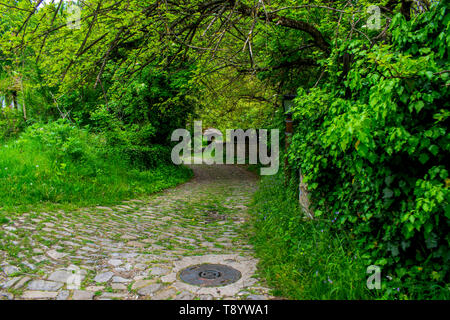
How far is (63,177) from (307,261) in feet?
21.5

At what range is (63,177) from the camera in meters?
8.02

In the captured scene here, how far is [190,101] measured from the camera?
13852mm

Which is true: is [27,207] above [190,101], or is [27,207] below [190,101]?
below

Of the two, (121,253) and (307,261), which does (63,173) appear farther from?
(307,261)

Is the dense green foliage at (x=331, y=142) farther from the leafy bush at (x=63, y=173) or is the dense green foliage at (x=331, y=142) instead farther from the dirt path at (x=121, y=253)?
the dirt path at (x=121, y=253)

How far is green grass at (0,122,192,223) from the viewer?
6816 mm

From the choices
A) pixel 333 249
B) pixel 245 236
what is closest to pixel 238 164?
pixel 245 236

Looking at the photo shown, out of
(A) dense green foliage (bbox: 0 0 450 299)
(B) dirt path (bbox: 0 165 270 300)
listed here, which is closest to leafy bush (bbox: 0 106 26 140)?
(A) dense green foliage (bbox: 0 0 450 299)

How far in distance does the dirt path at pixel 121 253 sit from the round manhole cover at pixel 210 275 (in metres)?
0.11

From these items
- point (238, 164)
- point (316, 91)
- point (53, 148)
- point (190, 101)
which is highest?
point (190, 101)

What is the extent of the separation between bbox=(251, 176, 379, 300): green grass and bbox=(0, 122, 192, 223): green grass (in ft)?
14.7

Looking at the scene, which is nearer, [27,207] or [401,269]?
[401,269]
